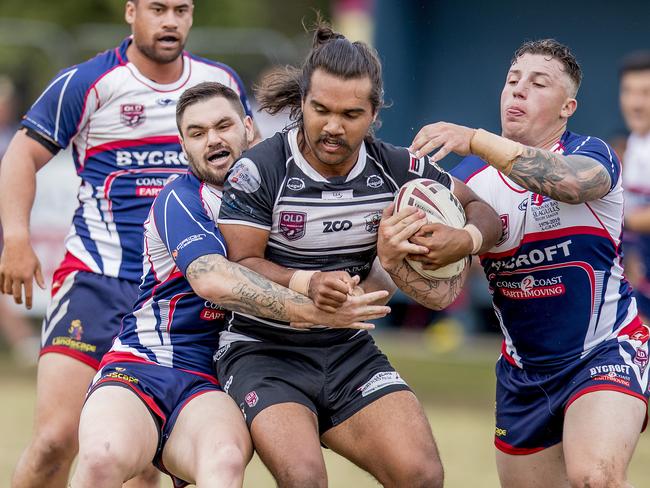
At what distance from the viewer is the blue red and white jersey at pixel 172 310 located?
17.2 feet

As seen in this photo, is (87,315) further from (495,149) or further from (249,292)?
(495,149)

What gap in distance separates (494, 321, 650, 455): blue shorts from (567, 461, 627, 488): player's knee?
0.42 meters

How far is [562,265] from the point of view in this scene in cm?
550

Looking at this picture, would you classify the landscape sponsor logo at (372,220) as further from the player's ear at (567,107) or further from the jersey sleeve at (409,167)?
the player's ear at (567,107)

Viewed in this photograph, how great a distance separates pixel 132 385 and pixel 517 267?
1891mm

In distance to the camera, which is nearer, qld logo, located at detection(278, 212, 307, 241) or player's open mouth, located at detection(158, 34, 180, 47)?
qld logo, located at detection(278, 212, 307, 241)

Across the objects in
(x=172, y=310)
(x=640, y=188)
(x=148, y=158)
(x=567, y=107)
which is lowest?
(x=640, y=188)

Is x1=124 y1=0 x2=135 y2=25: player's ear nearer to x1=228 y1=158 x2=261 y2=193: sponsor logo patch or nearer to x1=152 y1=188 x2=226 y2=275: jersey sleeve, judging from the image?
x1=152 y1=188 x2=226 y2=275: jersey sleeve

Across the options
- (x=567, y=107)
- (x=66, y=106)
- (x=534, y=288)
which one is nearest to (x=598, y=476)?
(x=534, y=288)

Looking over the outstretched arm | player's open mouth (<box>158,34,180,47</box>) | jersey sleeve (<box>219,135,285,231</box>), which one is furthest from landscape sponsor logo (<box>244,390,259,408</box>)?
player's open mouth (<box>158,34,180,47</box>)

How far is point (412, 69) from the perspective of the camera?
14852 mm

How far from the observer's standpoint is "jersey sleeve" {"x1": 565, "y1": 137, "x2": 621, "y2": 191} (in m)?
5.36

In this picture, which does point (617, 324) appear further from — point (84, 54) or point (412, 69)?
point (84, 54)

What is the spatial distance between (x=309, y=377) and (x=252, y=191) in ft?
2.85
